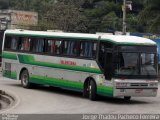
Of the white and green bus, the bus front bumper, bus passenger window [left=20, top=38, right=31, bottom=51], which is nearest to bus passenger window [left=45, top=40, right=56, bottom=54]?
the white and green bus

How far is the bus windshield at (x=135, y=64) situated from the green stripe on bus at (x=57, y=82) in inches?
106

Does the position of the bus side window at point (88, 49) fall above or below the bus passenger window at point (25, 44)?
above

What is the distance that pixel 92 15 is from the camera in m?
88.6

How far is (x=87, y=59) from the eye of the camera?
22000 millimetres

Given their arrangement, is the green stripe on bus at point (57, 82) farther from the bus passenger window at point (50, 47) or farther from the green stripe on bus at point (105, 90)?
the green stripe on bus at point (105, 90)

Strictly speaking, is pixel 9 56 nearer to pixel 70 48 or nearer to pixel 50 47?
pixel 50 47

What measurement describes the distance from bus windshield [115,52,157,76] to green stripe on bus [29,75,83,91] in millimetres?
2697

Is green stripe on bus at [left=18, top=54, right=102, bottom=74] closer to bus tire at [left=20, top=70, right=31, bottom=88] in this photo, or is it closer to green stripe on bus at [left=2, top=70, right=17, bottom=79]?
bus tire at [left=20, top=70, right=31, bottom=88]

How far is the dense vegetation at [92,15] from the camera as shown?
4088 centimetres

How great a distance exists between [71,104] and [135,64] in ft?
9.51

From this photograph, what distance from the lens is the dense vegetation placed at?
40.9 meters

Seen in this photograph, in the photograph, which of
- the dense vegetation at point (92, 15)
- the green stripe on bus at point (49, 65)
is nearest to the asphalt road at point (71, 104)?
the green stripe on bus at point (49, 65)

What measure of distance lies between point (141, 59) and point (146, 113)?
4.28m

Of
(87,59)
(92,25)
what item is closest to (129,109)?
(87,59)
